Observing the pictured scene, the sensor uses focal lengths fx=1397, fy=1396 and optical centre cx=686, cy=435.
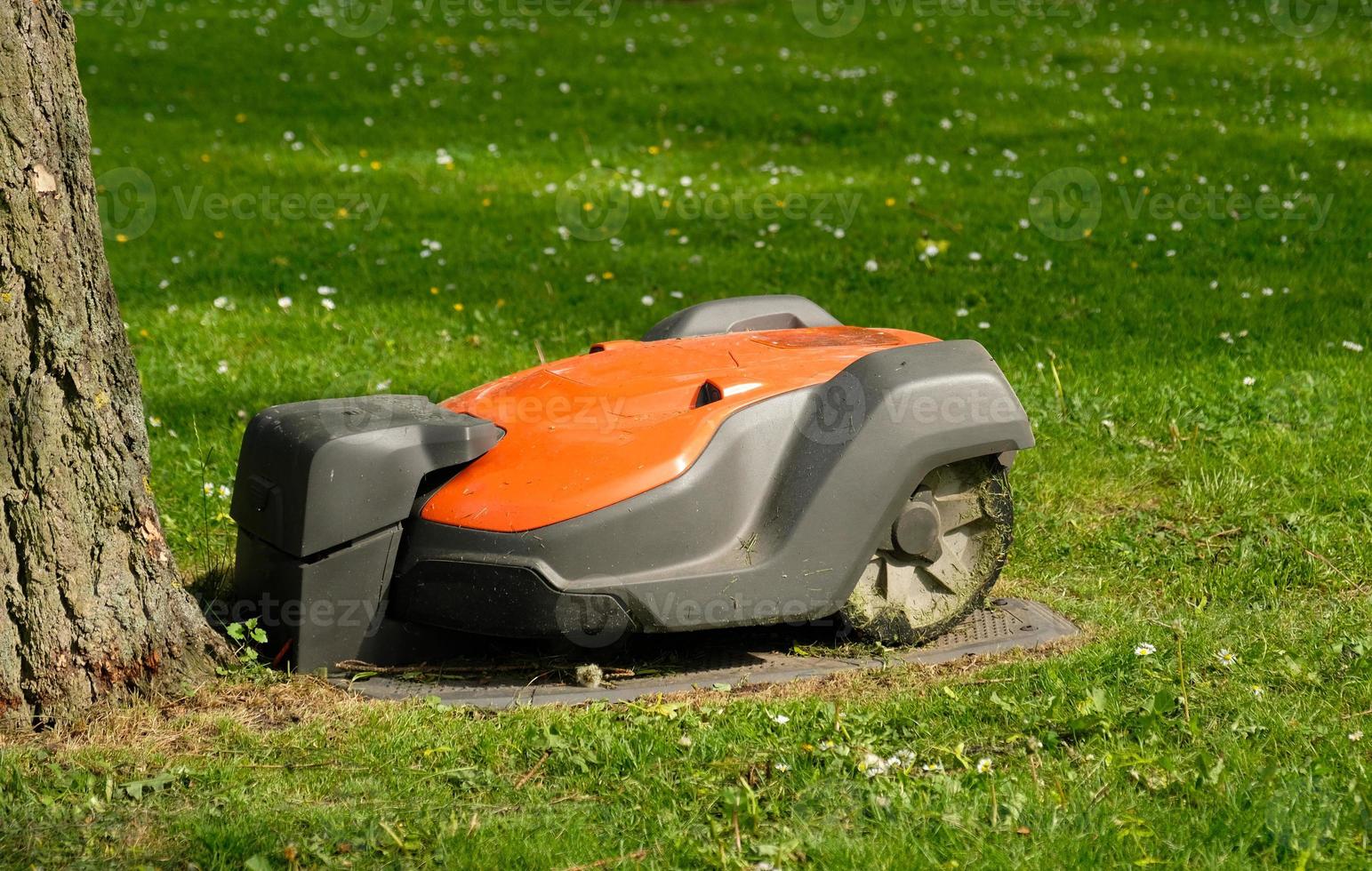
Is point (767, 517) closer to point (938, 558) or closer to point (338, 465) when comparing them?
point (938, 558)

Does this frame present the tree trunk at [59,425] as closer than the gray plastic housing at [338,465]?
Yes

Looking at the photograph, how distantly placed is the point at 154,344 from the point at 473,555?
3.55 meters

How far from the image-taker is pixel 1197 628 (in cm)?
346

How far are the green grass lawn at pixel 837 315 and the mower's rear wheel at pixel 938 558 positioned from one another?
9.4 inches

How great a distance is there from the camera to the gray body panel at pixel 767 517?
10.1 ft

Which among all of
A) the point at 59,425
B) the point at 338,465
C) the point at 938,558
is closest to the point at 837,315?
the point at 938,558

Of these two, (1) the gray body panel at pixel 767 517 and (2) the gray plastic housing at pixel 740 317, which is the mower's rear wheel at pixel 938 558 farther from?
(2) the gray plastic housing at pixel 740 317

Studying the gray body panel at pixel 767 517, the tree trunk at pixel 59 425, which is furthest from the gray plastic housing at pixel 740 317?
the tree trunk at pixel 59 425

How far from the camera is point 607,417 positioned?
328 cm

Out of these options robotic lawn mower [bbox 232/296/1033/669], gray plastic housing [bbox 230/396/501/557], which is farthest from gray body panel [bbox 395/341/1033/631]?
gray plastic housing [bbox 230/396/501/557]

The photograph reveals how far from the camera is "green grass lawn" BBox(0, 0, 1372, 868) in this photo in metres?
2.67

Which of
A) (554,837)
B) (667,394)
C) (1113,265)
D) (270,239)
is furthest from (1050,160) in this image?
(554,837)

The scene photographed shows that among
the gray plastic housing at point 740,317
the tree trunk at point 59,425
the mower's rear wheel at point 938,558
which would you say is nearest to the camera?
the tree trunk at point 59,425

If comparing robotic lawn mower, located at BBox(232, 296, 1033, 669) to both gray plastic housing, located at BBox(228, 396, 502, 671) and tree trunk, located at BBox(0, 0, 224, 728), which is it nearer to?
gray plastic housing, located at BBox(228, 396, 502, 671)
